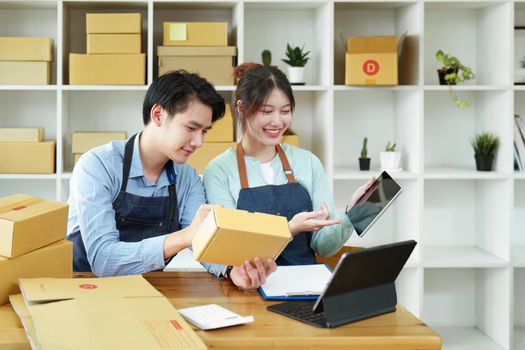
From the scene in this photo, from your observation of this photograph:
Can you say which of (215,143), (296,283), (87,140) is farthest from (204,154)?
(296,283)

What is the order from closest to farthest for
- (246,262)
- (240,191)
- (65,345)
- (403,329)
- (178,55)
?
1. (65,345)
2. (403,329)
3. (246,262)
4. (240,191)
5. (178,55)

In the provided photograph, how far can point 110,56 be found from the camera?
3537mm

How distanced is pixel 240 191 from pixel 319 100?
4.66 ft

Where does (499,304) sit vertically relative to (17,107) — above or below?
below

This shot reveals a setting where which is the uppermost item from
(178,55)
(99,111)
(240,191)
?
(178,55)

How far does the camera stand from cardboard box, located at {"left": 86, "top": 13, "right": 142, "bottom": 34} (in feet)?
11.6

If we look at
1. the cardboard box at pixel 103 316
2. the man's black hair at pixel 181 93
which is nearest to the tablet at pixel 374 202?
the man's black hair at pixel 181 93

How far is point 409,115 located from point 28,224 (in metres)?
2.46

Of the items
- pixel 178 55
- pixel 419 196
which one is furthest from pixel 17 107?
pixel 419 196

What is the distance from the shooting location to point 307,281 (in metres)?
1.92

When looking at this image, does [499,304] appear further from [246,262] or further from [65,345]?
[65,345]

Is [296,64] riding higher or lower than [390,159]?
higher

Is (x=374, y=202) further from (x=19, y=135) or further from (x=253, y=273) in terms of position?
(x=19, y=135)

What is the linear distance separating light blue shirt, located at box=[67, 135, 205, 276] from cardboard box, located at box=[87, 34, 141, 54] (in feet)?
4.41
